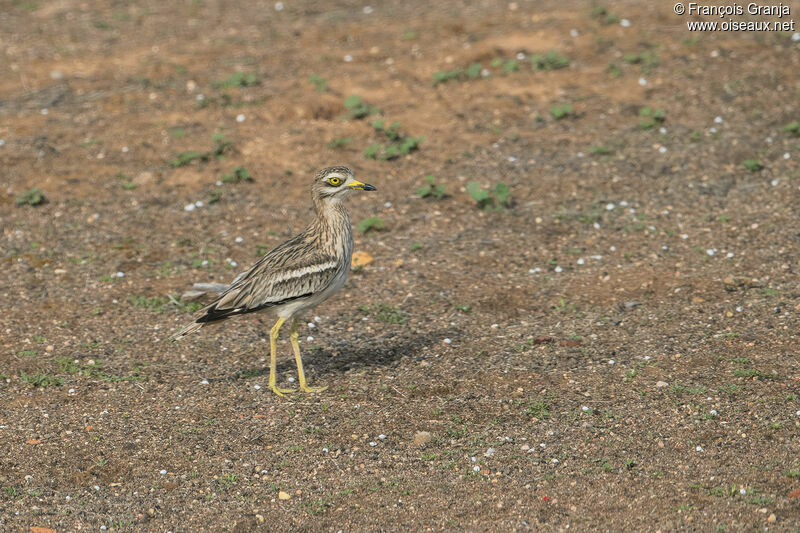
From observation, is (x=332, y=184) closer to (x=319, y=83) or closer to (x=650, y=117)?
(x=650, y=117)

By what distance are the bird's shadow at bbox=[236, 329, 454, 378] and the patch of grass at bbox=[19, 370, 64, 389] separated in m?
1.62

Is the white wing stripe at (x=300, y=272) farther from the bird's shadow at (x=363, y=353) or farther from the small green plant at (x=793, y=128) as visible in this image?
the small green plant at (x=793, y=128)

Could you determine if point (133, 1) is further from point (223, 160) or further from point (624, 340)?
point (624, 340)

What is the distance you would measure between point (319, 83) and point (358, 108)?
121 cm

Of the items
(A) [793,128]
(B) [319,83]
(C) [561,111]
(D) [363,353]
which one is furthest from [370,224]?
(A) [793,128]

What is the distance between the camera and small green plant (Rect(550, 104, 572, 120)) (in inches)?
531

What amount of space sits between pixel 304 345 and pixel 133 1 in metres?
12.7

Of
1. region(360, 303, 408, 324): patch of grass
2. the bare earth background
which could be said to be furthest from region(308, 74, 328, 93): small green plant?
region(360, 303, 408, 324): patch of grass

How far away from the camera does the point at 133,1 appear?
19234 mm

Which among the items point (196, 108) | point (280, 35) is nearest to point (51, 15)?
point (280, 35)

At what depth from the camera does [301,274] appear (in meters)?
8.06

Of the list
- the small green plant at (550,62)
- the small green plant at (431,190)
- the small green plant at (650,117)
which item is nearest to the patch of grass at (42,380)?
the small green plant at (431,190)

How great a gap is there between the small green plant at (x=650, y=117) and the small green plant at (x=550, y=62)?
185cm

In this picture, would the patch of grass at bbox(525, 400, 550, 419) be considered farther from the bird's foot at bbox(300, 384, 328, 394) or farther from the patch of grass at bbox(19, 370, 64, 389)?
the patch of grass at bbox(19, 370, 64, 389)
